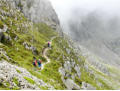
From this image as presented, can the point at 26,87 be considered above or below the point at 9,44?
below

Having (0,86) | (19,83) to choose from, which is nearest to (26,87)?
(19,83)

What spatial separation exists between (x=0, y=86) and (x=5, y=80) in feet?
6.93

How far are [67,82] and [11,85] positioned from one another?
75672 millimetres

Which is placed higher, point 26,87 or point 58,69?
point 26,87

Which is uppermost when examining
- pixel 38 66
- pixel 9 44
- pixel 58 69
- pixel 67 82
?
pixel 9 44

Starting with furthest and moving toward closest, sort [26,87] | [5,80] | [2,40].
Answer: [2,40], [26,87], [5,80]

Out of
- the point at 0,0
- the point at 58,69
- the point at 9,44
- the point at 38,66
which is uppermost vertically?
the point at 0,0

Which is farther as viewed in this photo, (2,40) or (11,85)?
(2,40)

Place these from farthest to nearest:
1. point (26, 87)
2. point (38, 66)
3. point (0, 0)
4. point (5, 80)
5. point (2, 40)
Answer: point (0, 0)
point (2, 40)
point (38, 66)
point (26, 87)
point (5, 80)

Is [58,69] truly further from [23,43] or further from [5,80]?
[5,80]

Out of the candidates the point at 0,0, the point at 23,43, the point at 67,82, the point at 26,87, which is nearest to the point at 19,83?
the point at 26,87

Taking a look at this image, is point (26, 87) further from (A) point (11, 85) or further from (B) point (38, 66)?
(B) point (38, 66)

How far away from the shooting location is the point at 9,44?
83.9 m

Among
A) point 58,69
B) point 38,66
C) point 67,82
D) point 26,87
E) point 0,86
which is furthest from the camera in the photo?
point 58,69
